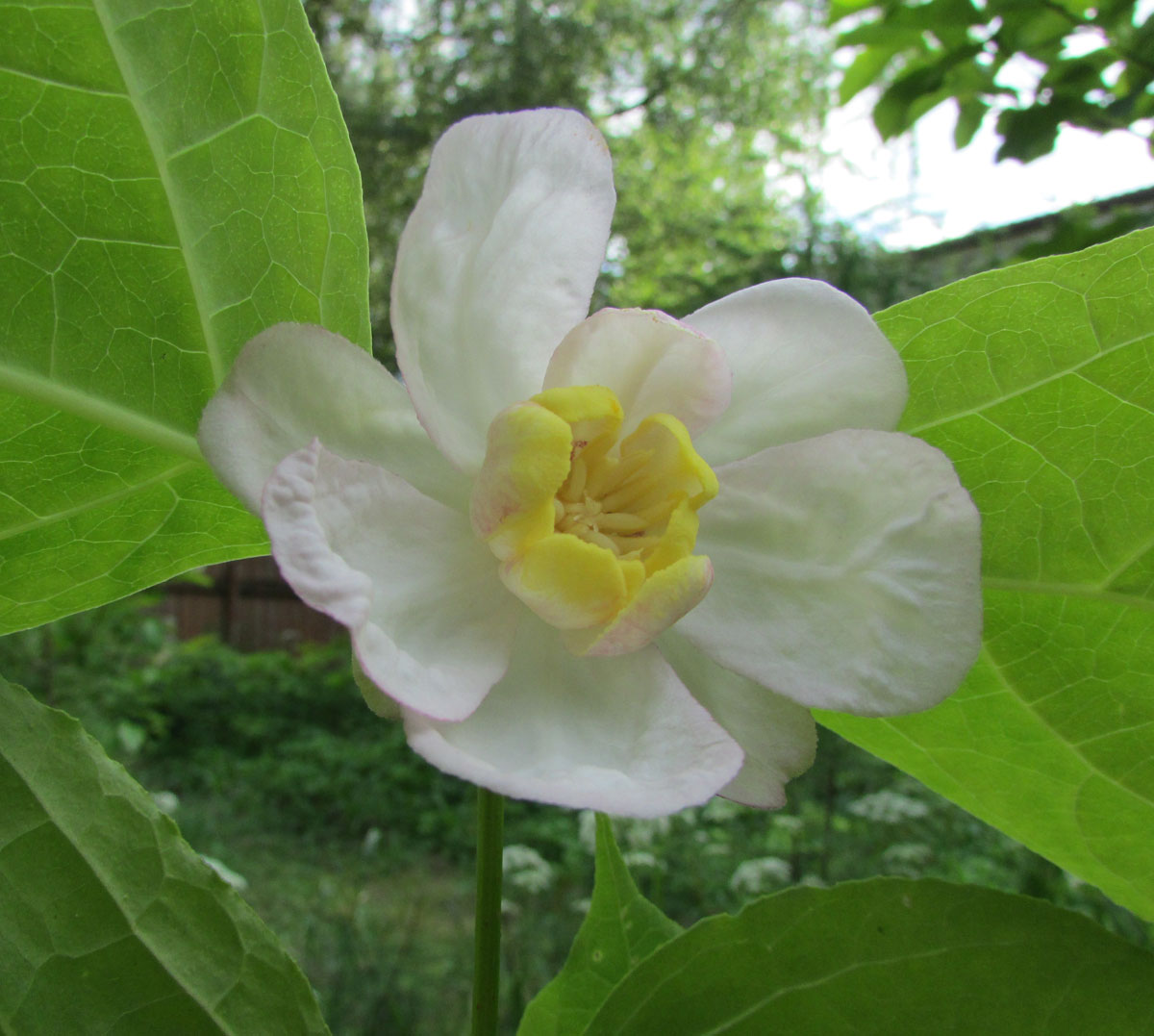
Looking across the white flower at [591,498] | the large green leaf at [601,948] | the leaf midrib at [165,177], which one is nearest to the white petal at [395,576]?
the white flower at [591,498]

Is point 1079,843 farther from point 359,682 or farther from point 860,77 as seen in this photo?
point 860,77

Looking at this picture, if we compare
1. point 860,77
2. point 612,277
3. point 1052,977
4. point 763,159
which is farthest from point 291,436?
point 763,159

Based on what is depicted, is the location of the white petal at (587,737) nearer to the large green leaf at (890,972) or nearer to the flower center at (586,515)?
the flower center at (586,515)

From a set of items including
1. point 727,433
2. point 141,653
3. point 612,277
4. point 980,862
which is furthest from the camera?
point 612,277

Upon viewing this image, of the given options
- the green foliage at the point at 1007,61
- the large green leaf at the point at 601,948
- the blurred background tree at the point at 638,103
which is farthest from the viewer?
the blurred background tree at the point at 638,103

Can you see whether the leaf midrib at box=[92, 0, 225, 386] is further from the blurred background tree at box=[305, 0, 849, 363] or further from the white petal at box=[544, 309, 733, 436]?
the blurred background tree at box=[305, 0, 849, 363]

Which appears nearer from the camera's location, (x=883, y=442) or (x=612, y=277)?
(x=883, y=442)
